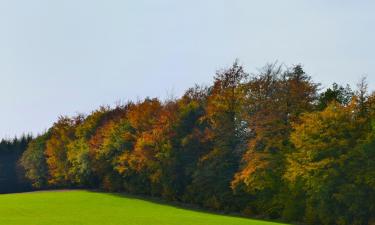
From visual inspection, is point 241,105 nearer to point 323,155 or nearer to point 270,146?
point 270,146

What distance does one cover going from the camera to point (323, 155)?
4297 cm

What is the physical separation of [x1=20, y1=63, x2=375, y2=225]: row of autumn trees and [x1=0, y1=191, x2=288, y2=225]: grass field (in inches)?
185

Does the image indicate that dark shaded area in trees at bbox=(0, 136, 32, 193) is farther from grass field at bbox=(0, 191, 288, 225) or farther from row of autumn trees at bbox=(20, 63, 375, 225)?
grass field at bbox=(0, 191, 288, 225)

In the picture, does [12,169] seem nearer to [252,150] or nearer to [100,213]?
[100,213]

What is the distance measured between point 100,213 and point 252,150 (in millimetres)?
14784

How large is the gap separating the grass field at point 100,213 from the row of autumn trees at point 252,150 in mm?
4709

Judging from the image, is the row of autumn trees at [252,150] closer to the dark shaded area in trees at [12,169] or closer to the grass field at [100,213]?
the grass field at [100,213]

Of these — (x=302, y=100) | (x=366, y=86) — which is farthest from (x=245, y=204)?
(x=366, y=86)

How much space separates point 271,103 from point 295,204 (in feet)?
32.7

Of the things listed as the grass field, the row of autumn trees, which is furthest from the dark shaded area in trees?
the grass field

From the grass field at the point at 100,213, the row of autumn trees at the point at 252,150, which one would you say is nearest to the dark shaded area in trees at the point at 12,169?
the row of autumn trees at the point at 252,150

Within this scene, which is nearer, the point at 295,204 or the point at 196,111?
the point at 295,204

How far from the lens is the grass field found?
39125 mm

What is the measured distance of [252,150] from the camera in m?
50.8
